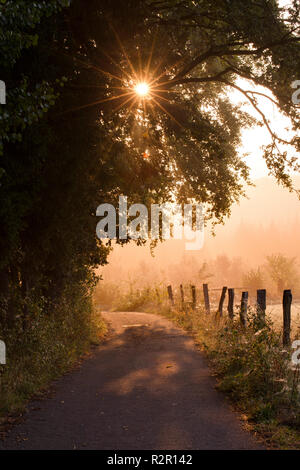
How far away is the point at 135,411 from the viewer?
7492mm

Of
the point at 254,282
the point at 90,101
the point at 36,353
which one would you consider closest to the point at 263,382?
the point at 36,353

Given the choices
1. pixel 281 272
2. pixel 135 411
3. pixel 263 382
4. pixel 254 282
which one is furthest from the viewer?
pixel 281 272

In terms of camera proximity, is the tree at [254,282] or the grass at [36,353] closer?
the grass at [36,353]

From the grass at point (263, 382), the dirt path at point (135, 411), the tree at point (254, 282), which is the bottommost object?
the dirt path at point (135, 411)

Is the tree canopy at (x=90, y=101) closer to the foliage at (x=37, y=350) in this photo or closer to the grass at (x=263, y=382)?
the foliage at (x=37, y=350)

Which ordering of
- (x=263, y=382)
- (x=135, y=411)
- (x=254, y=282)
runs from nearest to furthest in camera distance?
1. (x=135, y=411)
2. (x=263, y=382)
3. (x=254, y=282)

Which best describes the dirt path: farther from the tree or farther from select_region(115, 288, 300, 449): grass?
the tree

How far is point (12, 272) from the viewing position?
10688mm

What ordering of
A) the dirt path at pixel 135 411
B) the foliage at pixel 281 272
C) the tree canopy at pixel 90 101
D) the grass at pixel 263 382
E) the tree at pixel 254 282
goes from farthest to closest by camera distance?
1. the foliage at pixel 281 272
2. the tree at pixel 254 282
3. the tree canopy at pixel 90 101
4. the grass at pixel 263 382
5. the dirt path at pixel 135 411

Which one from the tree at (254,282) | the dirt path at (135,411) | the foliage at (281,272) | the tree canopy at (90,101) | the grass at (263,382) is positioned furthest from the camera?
the foliage at (281,272)

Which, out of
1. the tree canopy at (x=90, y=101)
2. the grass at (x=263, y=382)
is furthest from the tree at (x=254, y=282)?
the grass at (x=263, y=382)

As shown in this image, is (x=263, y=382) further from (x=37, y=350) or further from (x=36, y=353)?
(x=37, y=350)

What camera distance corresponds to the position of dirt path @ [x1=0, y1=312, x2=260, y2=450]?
607cm

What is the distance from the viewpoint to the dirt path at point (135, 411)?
607cm
